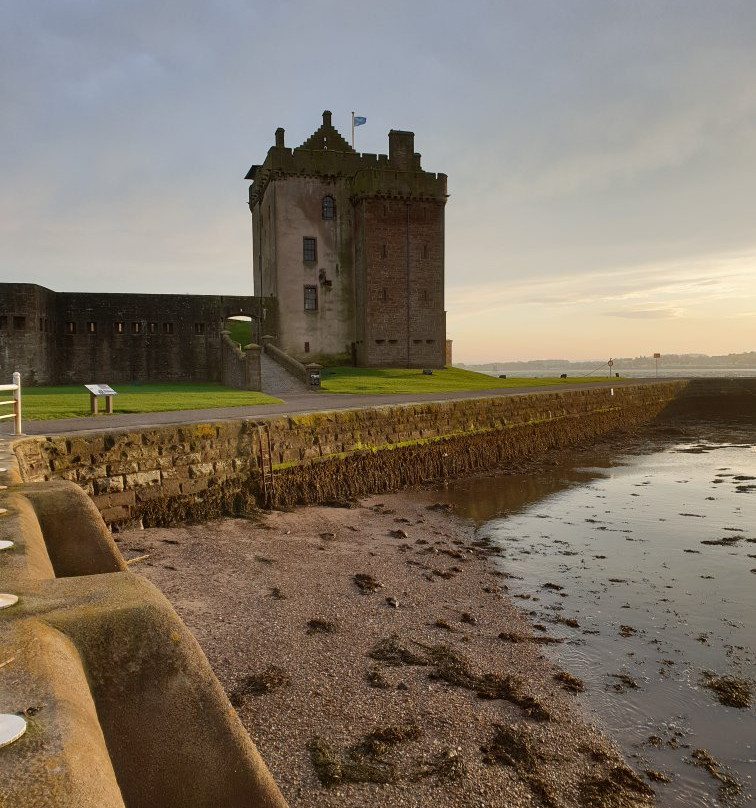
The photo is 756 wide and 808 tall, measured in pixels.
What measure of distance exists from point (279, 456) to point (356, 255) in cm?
2940

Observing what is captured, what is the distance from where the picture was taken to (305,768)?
4.72 m

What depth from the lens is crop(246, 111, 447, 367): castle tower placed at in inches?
1550

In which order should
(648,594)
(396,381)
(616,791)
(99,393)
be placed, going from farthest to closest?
(396,381)
(99,393)
(648,594)
(616,791)

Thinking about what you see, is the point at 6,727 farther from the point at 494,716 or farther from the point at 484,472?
the point at 484,472

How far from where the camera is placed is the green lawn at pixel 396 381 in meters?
27.7

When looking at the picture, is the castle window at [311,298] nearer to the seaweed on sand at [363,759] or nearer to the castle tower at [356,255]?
the castle tower at [356,255]

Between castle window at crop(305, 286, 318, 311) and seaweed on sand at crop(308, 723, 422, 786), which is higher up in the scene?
castle window at crop(305, 286, 318, 311)

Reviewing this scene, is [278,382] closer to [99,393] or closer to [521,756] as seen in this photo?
[99,393]

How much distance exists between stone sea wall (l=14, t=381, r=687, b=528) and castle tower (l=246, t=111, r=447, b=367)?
1684 centimetres

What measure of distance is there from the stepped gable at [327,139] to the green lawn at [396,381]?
15.8m

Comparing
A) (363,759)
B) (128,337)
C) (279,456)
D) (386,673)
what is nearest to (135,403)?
(279,456)

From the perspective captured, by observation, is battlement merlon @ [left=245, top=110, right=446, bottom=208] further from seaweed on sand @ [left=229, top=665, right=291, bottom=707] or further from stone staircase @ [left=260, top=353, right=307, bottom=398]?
seaweed on sand @ [left=229, top=665, right=291, bottom=707]

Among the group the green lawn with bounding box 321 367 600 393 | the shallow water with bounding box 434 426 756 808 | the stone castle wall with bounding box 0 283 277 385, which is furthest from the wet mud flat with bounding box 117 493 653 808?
the stone castle wall with bounding box 0 283 277 385

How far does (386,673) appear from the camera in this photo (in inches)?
248
